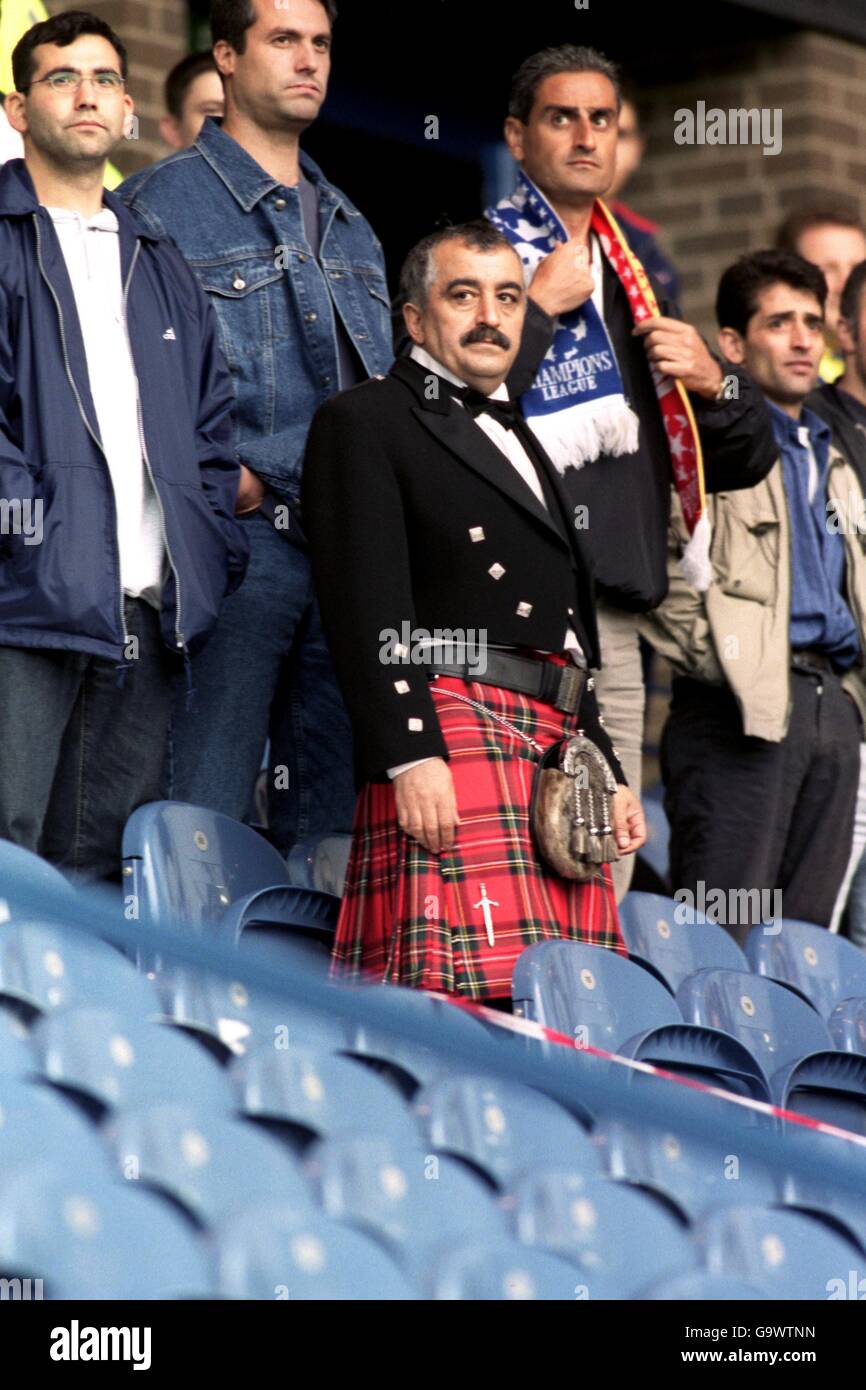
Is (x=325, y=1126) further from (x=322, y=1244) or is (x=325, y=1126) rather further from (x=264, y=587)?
(x=264, y=587)

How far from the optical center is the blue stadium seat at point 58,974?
310 cm

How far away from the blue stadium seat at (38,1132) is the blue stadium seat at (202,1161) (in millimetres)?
41

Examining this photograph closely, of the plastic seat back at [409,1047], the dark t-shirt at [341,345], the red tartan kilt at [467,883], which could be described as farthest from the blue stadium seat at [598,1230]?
the dark t-shirt at [341,345]

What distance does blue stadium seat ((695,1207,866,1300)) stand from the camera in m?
3.20

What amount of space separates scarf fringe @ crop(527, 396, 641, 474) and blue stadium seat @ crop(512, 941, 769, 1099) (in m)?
1.17

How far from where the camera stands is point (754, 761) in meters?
5.41

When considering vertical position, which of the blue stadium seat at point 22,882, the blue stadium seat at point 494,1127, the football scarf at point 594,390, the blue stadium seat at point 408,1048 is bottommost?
the blue stadium seat at point 494,1127

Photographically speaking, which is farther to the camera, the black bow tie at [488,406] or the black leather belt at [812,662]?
the black leather belt at [812,662]

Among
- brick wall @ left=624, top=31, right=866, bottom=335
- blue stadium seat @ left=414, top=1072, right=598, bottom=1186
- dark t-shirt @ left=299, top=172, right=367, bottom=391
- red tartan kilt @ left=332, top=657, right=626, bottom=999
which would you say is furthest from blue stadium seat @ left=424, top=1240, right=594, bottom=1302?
brick wall @ left=624, top=31, right=866, bottom=335

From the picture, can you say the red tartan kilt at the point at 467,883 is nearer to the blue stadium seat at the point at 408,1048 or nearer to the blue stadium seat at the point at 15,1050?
the blue stadium seat at the point at 408,1048

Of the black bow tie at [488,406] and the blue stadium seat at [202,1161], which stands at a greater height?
the black bow tie at [488,406]
